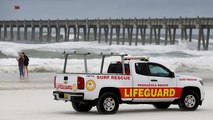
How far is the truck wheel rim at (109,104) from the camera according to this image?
15.5 metres

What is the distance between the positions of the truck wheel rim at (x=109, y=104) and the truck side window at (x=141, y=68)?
1.12 m

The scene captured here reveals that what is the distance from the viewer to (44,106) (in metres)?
17.4

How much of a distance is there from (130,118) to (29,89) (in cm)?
946

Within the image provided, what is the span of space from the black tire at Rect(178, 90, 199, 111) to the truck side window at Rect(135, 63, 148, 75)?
1209 mm

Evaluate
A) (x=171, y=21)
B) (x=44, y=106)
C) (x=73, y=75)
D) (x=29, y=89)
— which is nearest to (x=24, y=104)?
(x=44, y=106)

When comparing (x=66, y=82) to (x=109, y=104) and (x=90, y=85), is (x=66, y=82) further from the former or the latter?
(x=109, y=104)

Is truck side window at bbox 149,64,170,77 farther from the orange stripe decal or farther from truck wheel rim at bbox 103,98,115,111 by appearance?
truck wheel rim at bbox 103,98,115,111

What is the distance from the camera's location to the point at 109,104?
15578 mm

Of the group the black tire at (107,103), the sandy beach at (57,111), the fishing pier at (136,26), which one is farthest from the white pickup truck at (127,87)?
the fishing pier at (136,26)

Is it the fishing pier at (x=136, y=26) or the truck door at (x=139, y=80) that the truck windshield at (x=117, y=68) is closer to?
the truck door at (x=139, y=80)

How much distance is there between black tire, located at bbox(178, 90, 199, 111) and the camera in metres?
16.8

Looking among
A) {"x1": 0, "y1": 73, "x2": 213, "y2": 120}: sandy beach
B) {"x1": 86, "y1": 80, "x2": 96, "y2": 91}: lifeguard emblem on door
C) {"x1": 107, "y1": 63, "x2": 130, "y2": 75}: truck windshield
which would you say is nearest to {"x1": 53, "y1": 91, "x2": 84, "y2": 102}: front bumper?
{"x1": 86, "y1": 80, "x2": 96, "y2": 91}: lifeguard emblem on door

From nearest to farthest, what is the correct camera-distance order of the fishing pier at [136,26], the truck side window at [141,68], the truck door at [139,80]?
the truck door at [139,80]
the truck side window at [141,68]
the fishing pier at [136,26]

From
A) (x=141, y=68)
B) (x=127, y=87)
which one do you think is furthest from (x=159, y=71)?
(x=127, y=87)
